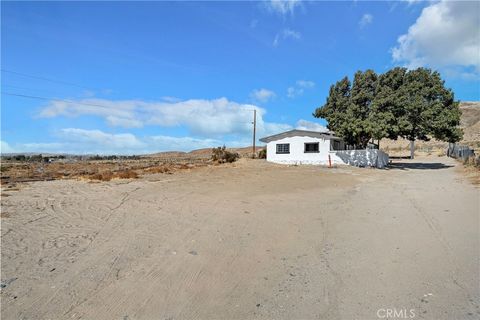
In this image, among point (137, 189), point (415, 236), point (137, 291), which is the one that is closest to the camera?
point (137, 291)

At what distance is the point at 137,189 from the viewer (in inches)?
595

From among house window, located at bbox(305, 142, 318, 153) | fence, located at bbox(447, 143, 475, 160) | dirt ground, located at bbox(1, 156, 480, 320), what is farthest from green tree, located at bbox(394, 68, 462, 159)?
dirt ground, located at bbox(1, 156, 480, 320)

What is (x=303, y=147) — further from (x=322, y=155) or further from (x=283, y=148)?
(x=283, y=148)

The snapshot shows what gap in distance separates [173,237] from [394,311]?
4.72 m

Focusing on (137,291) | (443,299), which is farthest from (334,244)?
(137,291)

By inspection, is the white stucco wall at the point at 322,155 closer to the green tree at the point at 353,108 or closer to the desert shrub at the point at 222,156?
the green tree at the point at 353,108

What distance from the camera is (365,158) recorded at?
3072 cm

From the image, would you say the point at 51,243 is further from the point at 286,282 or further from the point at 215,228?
the point at 286,282

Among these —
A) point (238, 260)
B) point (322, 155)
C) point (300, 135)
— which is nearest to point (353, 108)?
point (322, 155)

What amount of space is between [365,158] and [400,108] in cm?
516

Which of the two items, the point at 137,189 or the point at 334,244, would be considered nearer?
the point at 334,244

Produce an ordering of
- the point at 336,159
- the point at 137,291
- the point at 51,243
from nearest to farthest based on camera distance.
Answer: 1. the point at 137,291
2. the point at 51,243
3. the point at 336,159

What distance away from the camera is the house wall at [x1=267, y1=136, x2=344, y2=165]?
3416 cm

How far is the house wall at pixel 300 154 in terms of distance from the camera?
112 ft
